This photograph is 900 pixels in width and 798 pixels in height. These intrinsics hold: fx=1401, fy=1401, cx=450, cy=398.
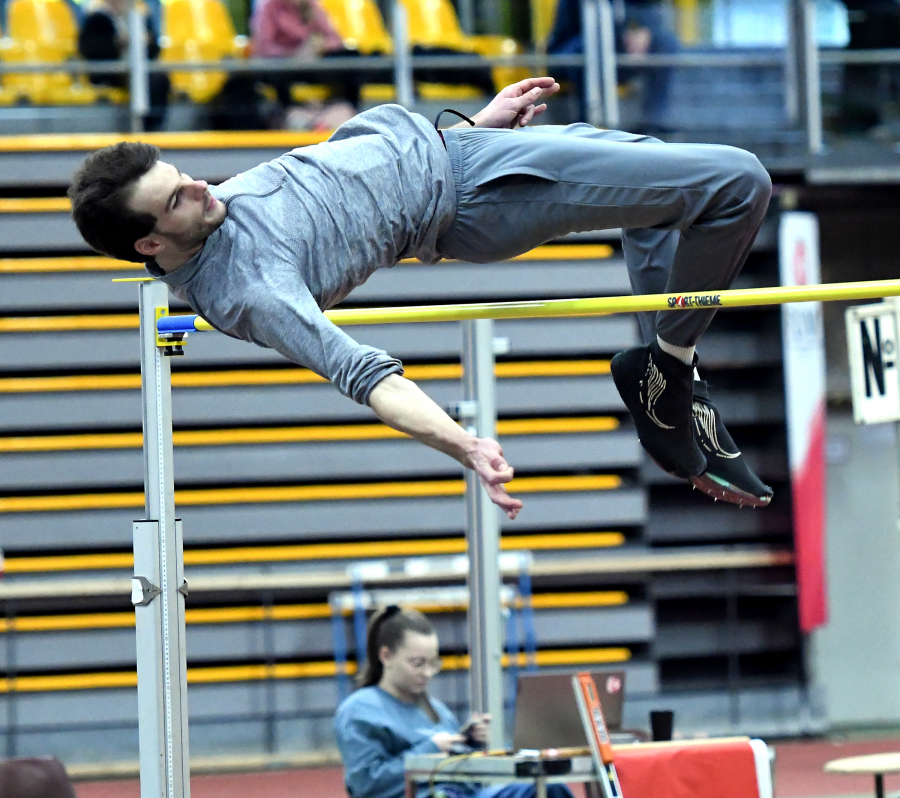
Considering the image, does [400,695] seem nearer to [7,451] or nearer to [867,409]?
[867,409]

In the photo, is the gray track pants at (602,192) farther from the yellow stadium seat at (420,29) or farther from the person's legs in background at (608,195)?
the yellow stadium seat at (420,29)

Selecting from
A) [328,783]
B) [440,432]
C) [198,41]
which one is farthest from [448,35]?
[440,432]

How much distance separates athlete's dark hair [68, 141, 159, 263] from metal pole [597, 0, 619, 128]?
4.37 meters

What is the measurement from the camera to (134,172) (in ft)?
8.13

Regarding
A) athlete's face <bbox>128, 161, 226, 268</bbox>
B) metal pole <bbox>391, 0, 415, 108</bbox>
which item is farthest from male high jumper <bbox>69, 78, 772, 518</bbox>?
metal pole <bbox>391, 0, 415, 108</bbox>

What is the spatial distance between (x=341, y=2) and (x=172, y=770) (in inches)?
189

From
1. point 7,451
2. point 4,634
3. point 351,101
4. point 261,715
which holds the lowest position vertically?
point 261,715

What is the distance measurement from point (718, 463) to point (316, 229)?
1.10 metres

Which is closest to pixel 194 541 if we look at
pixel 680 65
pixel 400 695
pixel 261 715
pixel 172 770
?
pixel 261 715

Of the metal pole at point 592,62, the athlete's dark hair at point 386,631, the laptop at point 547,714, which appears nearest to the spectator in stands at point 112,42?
the metal pole at point 592,62

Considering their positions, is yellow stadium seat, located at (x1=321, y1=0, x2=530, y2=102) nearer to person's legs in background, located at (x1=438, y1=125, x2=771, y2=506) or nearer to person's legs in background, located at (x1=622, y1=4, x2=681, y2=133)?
person's legs in background, located at (x1=622, y1=4, x2=681, y2=133)

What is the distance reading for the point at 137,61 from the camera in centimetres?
641

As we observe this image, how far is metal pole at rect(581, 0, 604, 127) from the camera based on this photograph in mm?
A: 6605

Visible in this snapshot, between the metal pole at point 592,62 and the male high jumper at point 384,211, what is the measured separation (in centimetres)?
385
